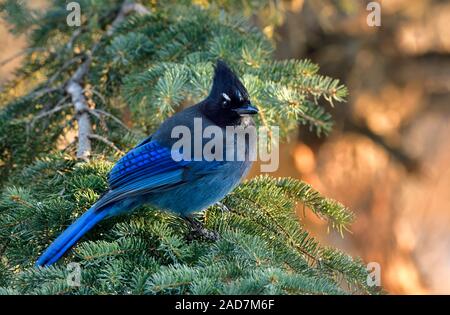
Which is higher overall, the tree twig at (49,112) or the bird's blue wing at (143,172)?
the tree twig at (49,112)

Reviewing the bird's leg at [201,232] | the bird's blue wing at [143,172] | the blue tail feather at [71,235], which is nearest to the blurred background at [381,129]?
the bird's blue wing at [143,172]

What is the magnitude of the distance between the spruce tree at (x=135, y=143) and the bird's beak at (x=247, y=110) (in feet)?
0.33

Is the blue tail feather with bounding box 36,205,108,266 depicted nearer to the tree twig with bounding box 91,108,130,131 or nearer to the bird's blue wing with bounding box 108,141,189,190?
the bird's blue wing with bounding box 108,141,189,190

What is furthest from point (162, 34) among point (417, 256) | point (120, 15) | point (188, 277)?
point (417, 256)

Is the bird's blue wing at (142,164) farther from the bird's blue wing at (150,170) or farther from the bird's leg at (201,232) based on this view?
the bird's leg at (201,232)

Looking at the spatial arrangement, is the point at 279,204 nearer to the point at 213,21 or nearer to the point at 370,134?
the point at 213,21

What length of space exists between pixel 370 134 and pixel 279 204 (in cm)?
327

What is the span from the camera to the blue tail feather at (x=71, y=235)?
2.32 metres

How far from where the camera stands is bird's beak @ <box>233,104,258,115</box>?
300 cm

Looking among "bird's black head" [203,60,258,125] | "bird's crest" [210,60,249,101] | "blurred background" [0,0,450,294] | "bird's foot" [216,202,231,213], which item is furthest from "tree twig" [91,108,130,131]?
"blurred background" [0,0,450,294]

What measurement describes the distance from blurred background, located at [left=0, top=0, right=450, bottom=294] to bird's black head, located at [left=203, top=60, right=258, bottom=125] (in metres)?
2.55

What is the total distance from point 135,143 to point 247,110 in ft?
2.02

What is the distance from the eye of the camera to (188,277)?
2.01m

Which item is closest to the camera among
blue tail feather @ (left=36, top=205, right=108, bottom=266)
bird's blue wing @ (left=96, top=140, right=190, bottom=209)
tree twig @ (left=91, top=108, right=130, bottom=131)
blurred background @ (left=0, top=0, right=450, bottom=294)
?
blue tail feather @ (left=36, top=205, right=108, bottom=266)
